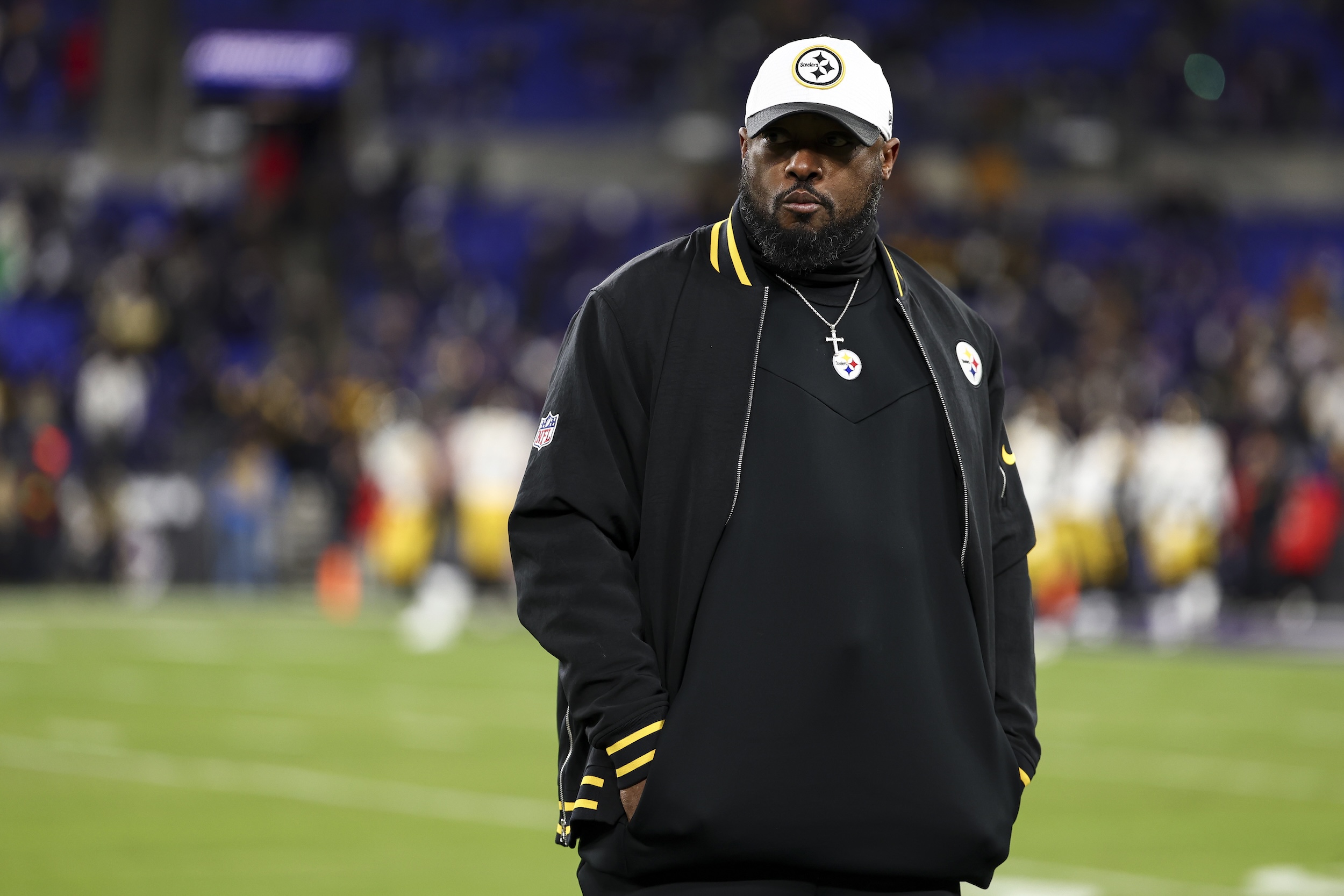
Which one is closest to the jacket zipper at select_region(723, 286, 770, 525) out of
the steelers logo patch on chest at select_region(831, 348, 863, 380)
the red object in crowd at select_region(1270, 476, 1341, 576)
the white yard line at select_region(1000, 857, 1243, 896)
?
the steelers logo patch on chest at select_region(831, 348, 863, 380)

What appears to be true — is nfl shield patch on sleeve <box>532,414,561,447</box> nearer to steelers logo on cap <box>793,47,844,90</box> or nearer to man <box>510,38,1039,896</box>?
man <box>510,38,1039,896</box>

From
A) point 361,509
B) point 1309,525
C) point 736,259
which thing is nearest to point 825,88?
point 736,259

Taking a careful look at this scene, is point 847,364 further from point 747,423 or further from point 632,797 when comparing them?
point 632,797

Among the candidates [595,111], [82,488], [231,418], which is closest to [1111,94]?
[595,111]

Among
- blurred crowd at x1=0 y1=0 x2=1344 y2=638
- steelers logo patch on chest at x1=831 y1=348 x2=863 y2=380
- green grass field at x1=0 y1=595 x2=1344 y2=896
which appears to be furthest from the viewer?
blurred crowd at x1=0 y1=0 x2=1344 y2=638

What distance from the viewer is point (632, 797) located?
131 inches

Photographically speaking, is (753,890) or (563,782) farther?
(563,782)

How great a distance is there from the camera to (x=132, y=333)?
88.7 feet

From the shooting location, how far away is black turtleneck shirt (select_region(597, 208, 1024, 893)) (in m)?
3.31

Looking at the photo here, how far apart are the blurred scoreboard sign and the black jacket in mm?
30395

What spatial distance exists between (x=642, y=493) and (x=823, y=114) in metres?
0.70

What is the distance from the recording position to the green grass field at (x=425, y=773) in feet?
26.3

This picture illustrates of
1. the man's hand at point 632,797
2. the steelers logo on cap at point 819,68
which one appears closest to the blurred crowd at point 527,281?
the steelers logo on cap at point 819,68

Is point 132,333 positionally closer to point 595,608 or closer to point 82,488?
point 82,488
